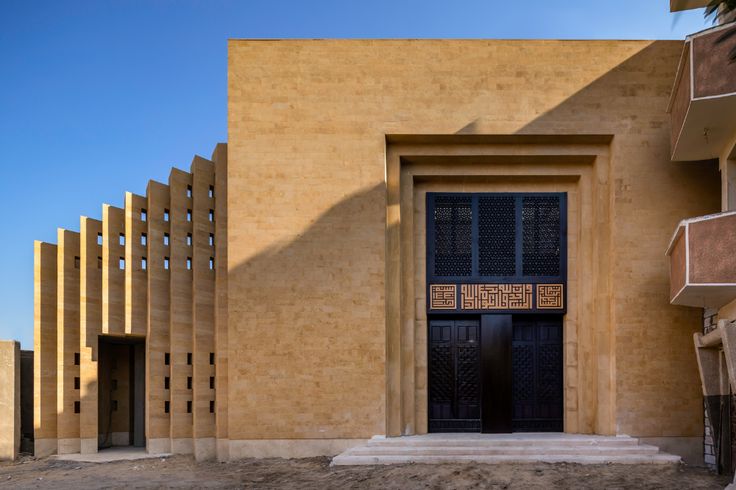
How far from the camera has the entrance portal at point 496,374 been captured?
13.4 m

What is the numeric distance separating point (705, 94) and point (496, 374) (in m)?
6.25

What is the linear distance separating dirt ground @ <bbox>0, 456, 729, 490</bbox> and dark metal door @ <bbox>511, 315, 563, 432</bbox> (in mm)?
1950

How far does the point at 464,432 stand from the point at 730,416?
4.62m

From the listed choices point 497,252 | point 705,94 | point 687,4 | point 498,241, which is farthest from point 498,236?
point 687,4

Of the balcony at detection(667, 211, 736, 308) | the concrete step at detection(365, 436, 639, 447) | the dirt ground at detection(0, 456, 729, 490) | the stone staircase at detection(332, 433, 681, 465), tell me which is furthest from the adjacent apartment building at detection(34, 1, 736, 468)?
the balcony at detection(667, 211, 736, 308)

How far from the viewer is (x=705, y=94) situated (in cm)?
995

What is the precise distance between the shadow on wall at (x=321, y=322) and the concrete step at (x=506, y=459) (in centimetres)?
72

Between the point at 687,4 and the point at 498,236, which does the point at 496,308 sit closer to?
the point at 498,236

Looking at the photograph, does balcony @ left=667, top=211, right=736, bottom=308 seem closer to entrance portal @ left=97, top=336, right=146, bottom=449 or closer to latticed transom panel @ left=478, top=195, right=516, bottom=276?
latticed transom panel @ left=478, top=195, right=516, bottom=276

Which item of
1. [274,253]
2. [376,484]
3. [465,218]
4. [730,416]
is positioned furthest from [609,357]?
[274,253]

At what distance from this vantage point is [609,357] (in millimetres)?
12922

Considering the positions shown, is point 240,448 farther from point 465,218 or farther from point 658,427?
point 658,427

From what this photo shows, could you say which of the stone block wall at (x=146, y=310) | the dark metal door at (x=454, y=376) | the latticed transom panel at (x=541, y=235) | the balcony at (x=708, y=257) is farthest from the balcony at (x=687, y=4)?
the stone block wall at (x=146, y=310)

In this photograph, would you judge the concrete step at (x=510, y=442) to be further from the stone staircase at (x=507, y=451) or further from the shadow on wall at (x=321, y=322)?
the shadow on wall at (x=321, y=322)
